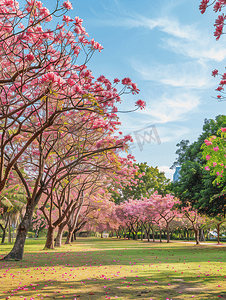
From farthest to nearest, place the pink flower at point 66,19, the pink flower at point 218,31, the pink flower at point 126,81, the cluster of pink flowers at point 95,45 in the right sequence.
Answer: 1. the pink flower at point 126,81
2. the cluster of pink flowers at point 95,45
3. the pink flower at point 66,19
4. the pink flower at point 218,31

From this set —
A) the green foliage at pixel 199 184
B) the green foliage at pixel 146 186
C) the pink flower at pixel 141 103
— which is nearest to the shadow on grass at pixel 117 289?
the pink flower at pixel 141 103

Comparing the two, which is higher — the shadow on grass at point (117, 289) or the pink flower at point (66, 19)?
the pink flower at point (66, 19)

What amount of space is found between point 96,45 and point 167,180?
48.5m

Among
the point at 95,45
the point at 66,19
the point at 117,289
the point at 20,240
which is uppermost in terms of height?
the point at 66,19

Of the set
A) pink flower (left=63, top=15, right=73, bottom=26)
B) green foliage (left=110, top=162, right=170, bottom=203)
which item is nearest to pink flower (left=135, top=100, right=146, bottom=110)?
pink flower (left=63, top=15, right=73, bottom=26)

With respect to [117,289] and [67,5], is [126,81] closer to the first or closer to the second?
[67,5]

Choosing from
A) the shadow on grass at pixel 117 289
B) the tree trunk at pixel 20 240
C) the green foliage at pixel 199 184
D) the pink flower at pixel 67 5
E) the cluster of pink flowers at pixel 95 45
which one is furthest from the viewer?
the green foliage at pixel 199 184

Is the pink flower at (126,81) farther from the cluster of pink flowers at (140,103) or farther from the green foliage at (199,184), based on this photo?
the green foliage at (199,184)

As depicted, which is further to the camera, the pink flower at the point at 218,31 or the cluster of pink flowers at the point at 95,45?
the cluster of pink flowers at the point at 95,45

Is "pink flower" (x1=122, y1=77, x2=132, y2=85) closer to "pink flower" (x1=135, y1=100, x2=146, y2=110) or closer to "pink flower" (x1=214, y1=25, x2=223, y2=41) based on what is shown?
"pink flower" (x1=135, y1=100, x2=146, y2=110)

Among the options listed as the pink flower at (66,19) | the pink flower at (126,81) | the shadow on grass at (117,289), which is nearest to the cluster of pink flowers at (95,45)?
the pink flower at (66,19)

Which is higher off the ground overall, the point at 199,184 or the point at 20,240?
the point at 199,184

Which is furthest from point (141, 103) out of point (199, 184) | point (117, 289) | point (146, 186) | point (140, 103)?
point (146, 186)

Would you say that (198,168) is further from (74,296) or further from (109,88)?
(74,296)
